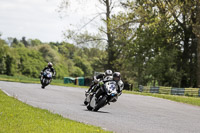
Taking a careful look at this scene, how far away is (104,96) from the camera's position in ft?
44.1

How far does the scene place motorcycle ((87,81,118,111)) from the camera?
43.6 ft

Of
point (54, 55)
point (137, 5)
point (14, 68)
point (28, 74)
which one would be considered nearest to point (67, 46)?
point (137, 5)

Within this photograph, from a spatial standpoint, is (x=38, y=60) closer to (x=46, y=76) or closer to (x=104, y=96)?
(x=46, y=76)

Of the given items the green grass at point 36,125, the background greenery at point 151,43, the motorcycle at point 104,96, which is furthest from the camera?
the background greenery at point 151,43

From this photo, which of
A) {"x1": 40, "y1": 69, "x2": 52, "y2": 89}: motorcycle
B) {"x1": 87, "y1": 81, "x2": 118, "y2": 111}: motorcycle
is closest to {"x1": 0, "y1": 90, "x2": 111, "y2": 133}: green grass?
{"x1": 87, "y1": 81, "x2": 118, "y2": 111}: motorcycle

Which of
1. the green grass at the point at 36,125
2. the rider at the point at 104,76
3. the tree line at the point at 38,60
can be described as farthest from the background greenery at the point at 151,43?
the green grass at the point at 36,125

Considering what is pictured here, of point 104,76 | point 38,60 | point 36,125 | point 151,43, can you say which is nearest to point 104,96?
point 104,76

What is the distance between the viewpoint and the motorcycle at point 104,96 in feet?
43.6

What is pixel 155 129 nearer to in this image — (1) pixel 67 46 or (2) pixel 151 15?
(2) pixel 151 15

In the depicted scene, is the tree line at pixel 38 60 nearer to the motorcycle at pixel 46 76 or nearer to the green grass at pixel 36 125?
the motorcycle at pixel 46 76

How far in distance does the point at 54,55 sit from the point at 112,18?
322 ft

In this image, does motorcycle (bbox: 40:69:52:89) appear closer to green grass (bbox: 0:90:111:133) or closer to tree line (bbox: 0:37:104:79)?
green grass (bbox: 0:90:111:133)

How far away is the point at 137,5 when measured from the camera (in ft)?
145

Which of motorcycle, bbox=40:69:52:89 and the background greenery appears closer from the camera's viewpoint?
motorcycle, bbox=40:69:52:89
